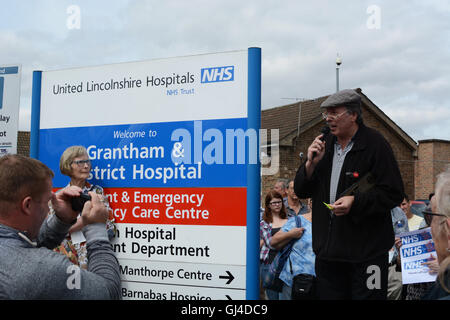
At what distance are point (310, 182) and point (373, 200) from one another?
0.40 m

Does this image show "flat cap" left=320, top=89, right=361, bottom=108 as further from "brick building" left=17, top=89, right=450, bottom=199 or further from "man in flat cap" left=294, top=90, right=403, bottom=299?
"brick building" left=17, top=89, right=450, bottom=199

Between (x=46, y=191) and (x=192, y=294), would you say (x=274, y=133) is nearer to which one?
(x=192, y=294)

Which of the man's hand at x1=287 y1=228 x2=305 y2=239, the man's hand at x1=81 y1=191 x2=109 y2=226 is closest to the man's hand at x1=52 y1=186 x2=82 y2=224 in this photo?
the man's hand at x1=81 y1=191 x2=109 y2=226

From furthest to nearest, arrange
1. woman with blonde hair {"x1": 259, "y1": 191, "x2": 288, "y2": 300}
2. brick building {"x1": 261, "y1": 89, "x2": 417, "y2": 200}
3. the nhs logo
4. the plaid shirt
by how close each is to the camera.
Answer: brick building {"x1": 261, "y1": 89, "x2": 417, "y2": 200} → the plaid shirt → woman with blonde hair {"x1": 259, "y1": 191, "x2": 288, "y2": 300} → the nhs logo

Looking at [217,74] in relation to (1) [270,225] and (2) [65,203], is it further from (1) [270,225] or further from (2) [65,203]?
(1) [270,225]

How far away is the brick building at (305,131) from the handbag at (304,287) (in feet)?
39.4

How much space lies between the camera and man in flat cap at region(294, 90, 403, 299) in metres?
2.60

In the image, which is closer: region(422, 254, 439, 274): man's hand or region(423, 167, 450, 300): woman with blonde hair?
region(423, 167, 450, 300): woman with blonde hair

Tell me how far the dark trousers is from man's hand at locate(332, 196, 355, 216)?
0.30 meters

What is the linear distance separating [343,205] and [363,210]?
0.36 ft

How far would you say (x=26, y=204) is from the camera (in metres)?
1.80

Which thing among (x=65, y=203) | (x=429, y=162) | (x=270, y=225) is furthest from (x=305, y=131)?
(x=65, y=203)

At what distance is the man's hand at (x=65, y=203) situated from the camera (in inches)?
80.6

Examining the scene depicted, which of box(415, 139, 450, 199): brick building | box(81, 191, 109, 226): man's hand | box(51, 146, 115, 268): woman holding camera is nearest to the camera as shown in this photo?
box(81, 191, 109, 226): man's hand
